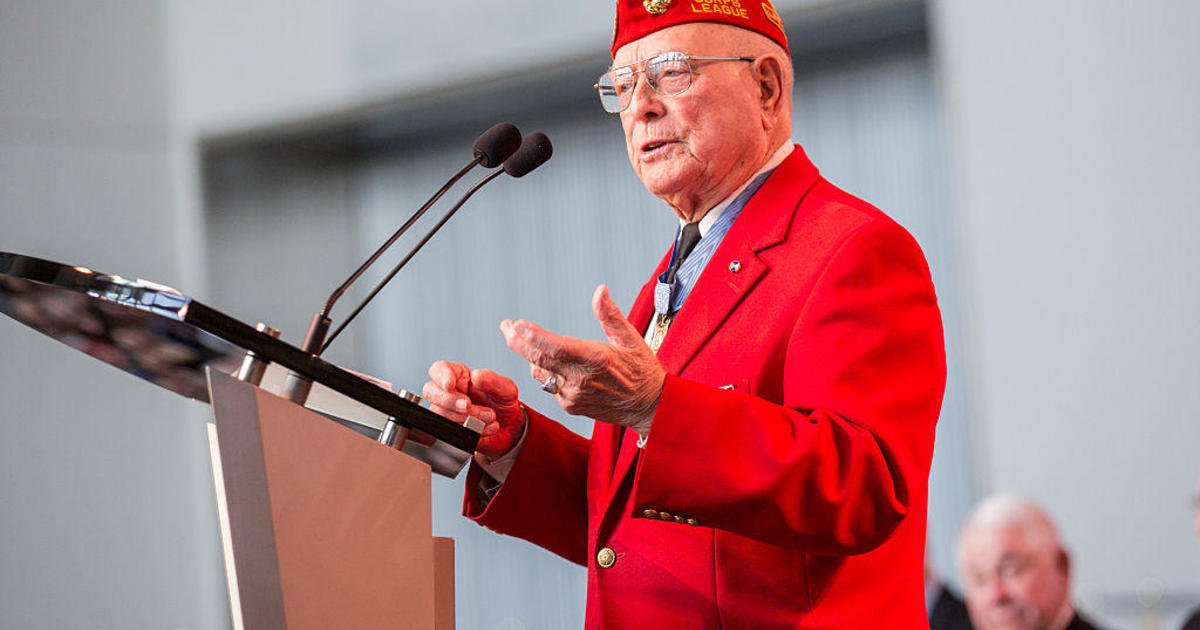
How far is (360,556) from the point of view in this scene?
1399 mm

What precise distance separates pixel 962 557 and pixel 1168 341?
1.44 metres

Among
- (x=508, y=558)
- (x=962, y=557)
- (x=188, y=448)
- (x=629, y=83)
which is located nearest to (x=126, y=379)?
(x=188, y=448)

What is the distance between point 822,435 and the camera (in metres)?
1.48

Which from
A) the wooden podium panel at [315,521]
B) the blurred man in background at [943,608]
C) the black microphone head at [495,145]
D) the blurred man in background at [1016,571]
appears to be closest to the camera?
the wooden podium panel at [315,521]

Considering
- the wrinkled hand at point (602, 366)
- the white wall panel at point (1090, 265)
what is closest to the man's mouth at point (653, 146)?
the wrinkled hand at point (602, 366)

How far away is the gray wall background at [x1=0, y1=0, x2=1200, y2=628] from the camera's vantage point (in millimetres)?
4977

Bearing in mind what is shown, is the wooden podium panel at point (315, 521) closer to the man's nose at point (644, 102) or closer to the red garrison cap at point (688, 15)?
the man's nose at point (644, 102)

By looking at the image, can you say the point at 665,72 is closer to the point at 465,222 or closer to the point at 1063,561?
the point at 1063,561

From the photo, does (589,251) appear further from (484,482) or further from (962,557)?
(484,482)

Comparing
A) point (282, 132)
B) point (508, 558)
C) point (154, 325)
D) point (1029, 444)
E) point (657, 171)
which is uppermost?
point (282, 132)

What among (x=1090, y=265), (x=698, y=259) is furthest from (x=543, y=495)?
(x=1090, y=265)

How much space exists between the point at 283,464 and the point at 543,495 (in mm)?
745

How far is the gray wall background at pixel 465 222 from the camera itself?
4.98 m

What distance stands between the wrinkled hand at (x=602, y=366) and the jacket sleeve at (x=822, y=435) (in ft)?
0.09
